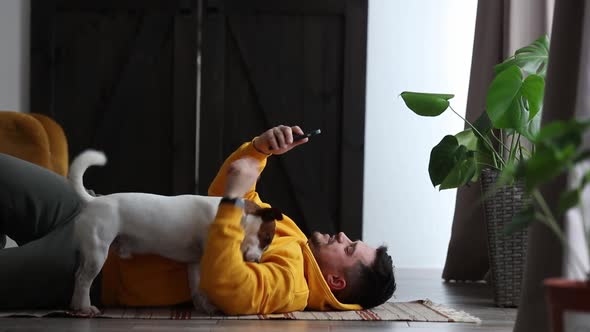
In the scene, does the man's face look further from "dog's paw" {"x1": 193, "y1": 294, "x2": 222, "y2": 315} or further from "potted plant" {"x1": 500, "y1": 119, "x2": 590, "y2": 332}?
"potted plant" {"x1": 500, "y1": 119, "x2": 590, "y2": 332}

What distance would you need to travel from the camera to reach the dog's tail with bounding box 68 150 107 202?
2.22 meters

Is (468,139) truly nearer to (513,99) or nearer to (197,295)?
(513,99)

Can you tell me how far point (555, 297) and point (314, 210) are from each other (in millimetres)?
4013

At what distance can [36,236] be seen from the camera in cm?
256

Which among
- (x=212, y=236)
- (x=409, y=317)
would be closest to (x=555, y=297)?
(x=212, y=236)

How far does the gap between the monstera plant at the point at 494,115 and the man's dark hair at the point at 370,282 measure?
1.98 feet

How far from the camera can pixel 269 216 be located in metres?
2.31

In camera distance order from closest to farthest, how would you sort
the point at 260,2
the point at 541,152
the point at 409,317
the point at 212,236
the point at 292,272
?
the point at 541,152, the point at 212,236, the point at 292,272, the point at 409,317, the point at 260,2

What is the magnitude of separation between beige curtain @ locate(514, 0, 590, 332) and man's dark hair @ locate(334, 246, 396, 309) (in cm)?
89

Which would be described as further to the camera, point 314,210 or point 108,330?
point 314,210

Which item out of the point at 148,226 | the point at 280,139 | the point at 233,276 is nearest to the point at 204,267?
the point at 233,276

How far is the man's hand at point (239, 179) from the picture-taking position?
7.50 feet

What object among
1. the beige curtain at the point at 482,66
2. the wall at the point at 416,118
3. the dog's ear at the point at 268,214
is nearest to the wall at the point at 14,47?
the wall at the point at 416,118

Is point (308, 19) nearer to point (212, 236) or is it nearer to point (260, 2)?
point (260, 2)
